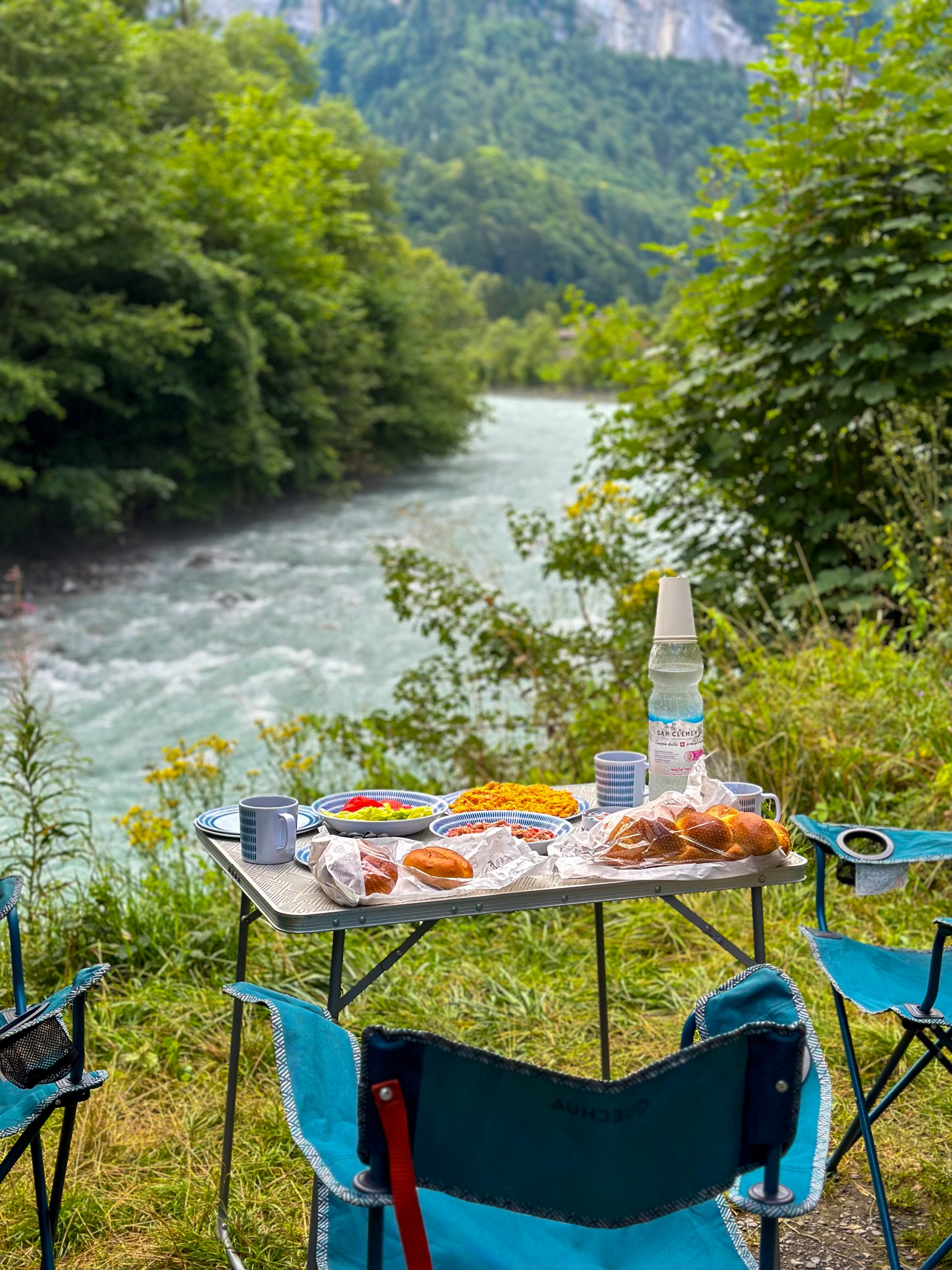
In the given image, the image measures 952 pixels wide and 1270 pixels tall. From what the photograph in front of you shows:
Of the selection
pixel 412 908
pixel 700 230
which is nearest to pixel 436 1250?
pixel 412 908

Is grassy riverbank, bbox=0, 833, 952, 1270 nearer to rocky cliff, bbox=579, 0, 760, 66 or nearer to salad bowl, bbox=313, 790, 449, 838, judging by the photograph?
salad bowl, bbox=313, 790, 449, 838

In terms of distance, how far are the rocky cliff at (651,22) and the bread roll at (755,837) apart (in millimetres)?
99103

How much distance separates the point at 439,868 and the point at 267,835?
31cm

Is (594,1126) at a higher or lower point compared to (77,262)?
lower

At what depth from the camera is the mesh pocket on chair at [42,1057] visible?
1.85 m

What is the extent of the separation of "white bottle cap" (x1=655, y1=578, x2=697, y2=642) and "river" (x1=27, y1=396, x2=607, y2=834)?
13.9 feet

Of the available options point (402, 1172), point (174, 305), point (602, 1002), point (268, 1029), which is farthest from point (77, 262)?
point (402, 1172)

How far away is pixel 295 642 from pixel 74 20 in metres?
8.18

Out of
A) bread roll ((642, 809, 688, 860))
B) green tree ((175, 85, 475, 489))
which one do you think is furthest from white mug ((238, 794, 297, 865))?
green tree ((175, 85, 475, 489))

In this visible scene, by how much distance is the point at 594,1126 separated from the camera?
1.10 meters

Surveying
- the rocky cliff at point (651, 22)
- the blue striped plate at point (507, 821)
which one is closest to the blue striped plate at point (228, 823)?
the blue striped plate at point (507, 821)

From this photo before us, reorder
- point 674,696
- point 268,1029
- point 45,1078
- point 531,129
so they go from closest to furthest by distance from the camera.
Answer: point 45,1078 < point 674,696 < point 268,1029 < point 531,129

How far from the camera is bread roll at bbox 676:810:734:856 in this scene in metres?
1.91

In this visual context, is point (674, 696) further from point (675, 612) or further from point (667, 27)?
point (667, 27)
